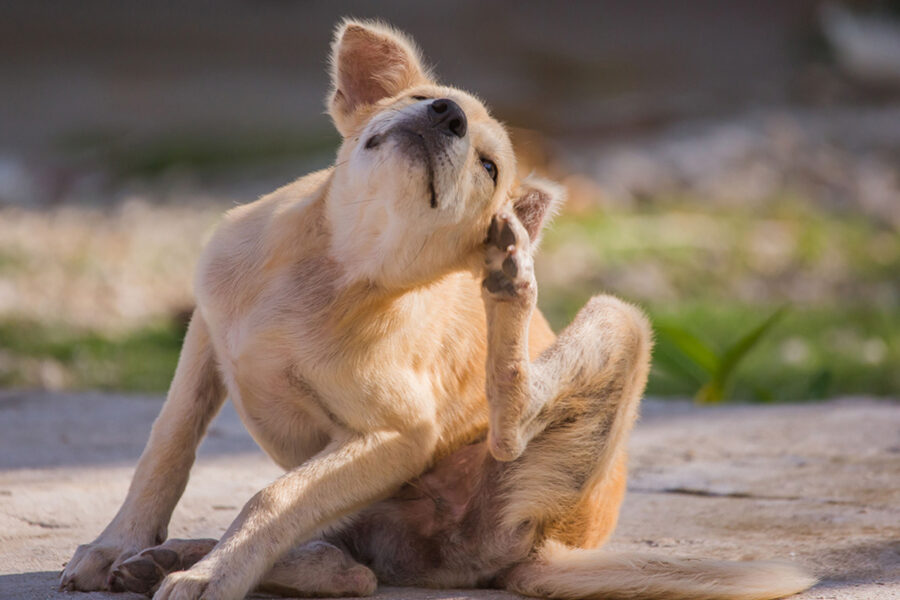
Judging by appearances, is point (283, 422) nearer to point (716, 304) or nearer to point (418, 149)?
point (418, 149)

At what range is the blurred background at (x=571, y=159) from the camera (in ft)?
21.0

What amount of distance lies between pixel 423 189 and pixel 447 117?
0.62 ft

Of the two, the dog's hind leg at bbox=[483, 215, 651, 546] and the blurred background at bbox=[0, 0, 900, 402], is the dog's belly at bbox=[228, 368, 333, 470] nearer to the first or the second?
the dog's hind leg at bbox=[483, 215, 651, 546]

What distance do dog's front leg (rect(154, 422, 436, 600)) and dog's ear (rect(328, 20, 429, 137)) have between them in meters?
0.94

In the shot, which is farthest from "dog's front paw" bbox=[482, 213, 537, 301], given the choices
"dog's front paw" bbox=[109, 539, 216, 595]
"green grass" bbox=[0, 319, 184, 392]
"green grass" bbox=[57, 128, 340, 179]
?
"green grass" bbox=[57, 128, 340, 179]

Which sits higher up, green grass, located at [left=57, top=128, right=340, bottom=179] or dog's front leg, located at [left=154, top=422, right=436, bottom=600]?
green grass, located at [left=57, top=128, right=340, bottom=179]

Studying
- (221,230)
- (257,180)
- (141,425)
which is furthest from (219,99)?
(221,230)

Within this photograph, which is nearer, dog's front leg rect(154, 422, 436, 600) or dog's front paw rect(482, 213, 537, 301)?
dog's front leg rect(154, 422, 436, 600)

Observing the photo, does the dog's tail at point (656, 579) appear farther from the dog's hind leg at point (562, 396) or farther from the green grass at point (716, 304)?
the green grass at point (716, 304)

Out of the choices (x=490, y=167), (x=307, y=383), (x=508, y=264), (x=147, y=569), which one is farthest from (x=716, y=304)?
(x=147, y=569)

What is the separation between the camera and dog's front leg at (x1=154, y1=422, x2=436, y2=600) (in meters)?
2.58

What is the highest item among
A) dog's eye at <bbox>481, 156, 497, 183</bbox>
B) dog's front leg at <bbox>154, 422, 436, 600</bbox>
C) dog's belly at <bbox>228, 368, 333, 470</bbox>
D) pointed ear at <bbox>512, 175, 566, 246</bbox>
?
dog's eye at <bbox>481, 156, 497, 183</bbox>

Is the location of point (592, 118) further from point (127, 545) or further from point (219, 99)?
point (127, 545)

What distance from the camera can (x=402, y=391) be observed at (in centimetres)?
289
